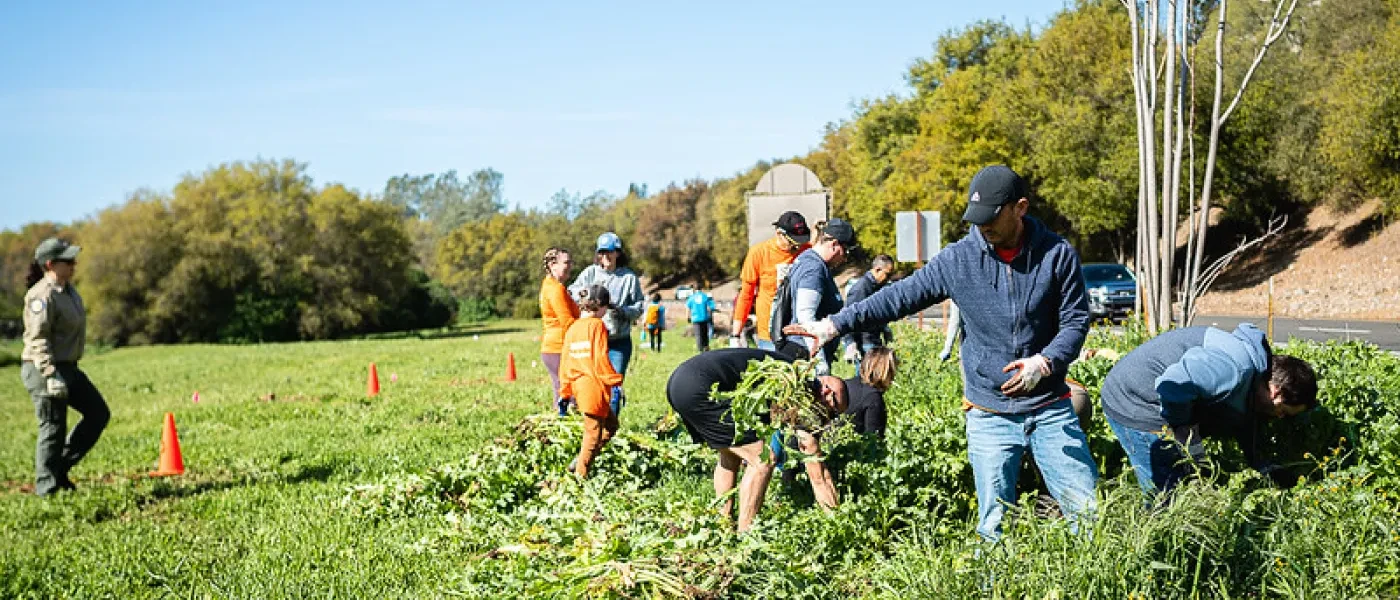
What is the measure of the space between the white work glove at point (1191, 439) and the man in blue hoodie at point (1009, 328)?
1.21ft

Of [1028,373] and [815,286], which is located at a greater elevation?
[815,286]

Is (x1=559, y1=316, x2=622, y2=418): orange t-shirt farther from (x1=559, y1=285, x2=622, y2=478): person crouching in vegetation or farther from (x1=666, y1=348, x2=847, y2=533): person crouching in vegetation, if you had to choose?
(x1=666, y1=348, x2=847, y2=533): person crouching in vegetation

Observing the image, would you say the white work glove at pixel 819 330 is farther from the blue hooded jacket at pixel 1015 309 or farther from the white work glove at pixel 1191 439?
the white work glove at pixel 1191 439

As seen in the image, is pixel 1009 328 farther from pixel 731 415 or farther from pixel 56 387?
pixel 56 387

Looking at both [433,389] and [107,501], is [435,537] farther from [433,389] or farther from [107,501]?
[433,389]

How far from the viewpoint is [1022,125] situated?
128 feet

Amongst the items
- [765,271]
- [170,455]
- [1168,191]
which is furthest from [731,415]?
[170,455]

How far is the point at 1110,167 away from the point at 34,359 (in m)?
31.7

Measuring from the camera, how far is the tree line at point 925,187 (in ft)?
108

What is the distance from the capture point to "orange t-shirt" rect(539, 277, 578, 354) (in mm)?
8469

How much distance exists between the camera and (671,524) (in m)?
4.32

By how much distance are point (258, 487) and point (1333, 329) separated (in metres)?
20.5

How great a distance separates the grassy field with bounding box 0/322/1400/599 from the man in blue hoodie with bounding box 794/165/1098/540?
0.20m

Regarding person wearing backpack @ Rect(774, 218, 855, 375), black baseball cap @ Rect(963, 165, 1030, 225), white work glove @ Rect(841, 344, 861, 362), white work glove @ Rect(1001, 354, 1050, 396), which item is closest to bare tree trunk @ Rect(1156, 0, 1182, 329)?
white work glove @ Rect(841, 344, 861, 362)
